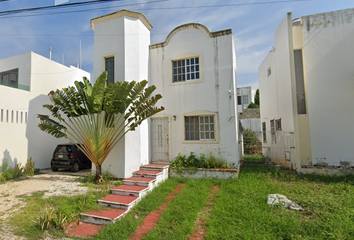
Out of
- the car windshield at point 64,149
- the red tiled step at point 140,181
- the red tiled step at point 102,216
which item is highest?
the car windshield at point 64,149

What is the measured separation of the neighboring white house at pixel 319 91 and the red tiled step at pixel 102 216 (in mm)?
7963

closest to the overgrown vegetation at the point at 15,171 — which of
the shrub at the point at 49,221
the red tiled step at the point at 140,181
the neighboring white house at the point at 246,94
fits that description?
the shrub at the point at 49,221

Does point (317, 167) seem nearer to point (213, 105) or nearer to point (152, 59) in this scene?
point (213, 105)

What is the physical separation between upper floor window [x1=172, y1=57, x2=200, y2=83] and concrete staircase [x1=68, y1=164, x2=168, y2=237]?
4444 mm

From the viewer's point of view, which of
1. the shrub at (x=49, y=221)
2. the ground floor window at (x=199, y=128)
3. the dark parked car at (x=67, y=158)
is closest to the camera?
the shrub at (x=49, y=221)

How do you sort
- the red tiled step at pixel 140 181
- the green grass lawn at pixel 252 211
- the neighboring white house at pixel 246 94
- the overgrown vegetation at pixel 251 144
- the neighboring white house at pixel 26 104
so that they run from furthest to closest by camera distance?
the neighboring white house at pixel 246 94, the overgrown vegetation at pixel 251 144, the neighboring white house at pixel 26 104, the red tiled step at pixel 140 181, the green grass lawn at pixel 252 211

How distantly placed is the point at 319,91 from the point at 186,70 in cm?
637

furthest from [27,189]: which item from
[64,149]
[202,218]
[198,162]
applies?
[198,162]

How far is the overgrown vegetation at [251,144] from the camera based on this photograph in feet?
48.6

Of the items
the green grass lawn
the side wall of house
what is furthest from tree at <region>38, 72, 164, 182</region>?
the side wall of house

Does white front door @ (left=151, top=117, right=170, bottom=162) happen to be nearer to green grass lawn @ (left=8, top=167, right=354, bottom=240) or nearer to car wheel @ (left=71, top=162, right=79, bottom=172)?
green grass lawn @ (left=8, top=167, right=354, bottom=240)

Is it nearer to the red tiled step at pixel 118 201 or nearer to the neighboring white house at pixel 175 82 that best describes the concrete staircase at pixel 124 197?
the red tiled step at pixel 118 201

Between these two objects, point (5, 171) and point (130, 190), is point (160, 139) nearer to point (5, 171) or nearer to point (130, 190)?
point (130, 190)

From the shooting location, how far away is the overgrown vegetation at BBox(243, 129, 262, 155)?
48.6 ft
